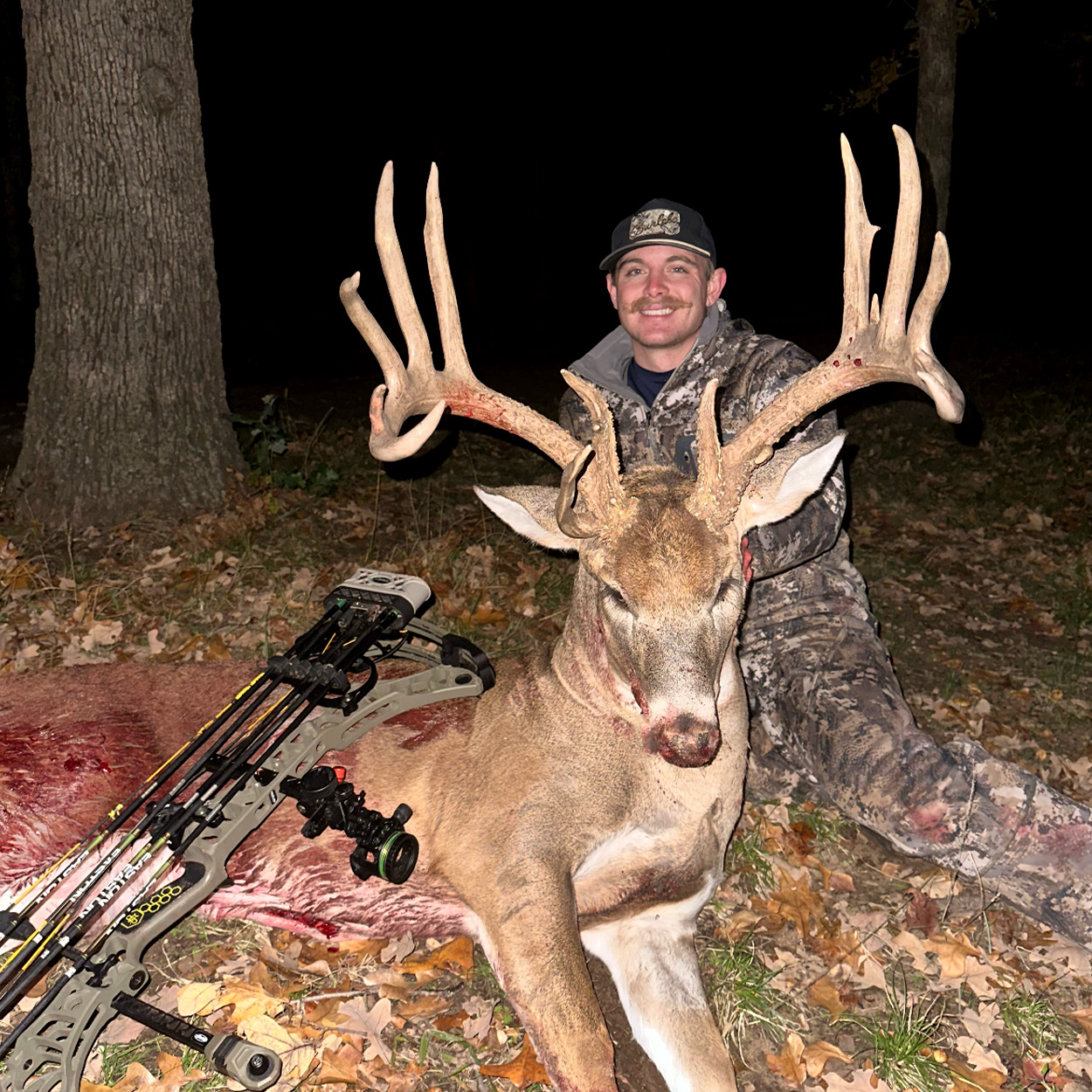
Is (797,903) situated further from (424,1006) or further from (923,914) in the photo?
(424,1006)

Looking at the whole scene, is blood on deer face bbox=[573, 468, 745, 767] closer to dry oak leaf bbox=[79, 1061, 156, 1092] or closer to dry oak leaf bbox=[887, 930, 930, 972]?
dry oak leaf bbox=[887, 930, 930, 972]

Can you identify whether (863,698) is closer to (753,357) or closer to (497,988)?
(753,357)

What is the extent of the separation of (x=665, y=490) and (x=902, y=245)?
3.61 ft

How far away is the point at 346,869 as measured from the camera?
324 cm

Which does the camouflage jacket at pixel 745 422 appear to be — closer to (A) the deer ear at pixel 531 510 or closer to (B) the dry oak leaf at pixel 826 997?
(A) the deer ear at pixel 531 510

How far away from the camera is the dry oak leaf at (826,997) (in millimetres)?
3438

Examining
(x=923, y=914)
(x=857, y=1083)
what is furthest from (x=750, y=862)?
(x=857, y=1083)

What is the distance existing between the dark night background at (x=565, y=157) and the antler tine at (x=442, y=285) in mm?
10688

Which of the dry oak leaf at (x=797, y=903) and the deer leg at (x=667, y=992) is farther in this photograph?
the dry oak leaf at (x=797, y=903)

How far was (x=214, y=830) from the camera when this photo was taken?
2.82 metres

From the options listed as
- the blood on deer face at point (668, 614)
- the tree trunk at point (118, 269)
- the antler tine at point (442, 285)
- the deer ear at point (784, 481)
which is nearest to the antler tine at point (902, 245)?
the deer ear at point (784, 481)

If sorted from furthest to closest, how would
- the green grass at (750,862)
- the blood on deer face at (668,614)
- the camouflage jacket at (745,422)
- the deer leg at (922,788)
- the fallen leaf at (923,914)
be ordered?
the camouflage jacket at (745,422)
the green grass at (750,862)
the fallen leaf at (923,914)
the deer leg at (922,788)
the blood on deer face at (668,614)

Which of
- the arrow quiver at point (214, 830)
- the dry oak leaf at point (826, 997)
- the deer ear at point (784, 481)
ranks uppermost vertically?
the deer ear at point (784, 481)

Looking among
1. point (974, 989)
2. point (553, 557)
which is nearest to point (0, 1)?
point (553, 557)
